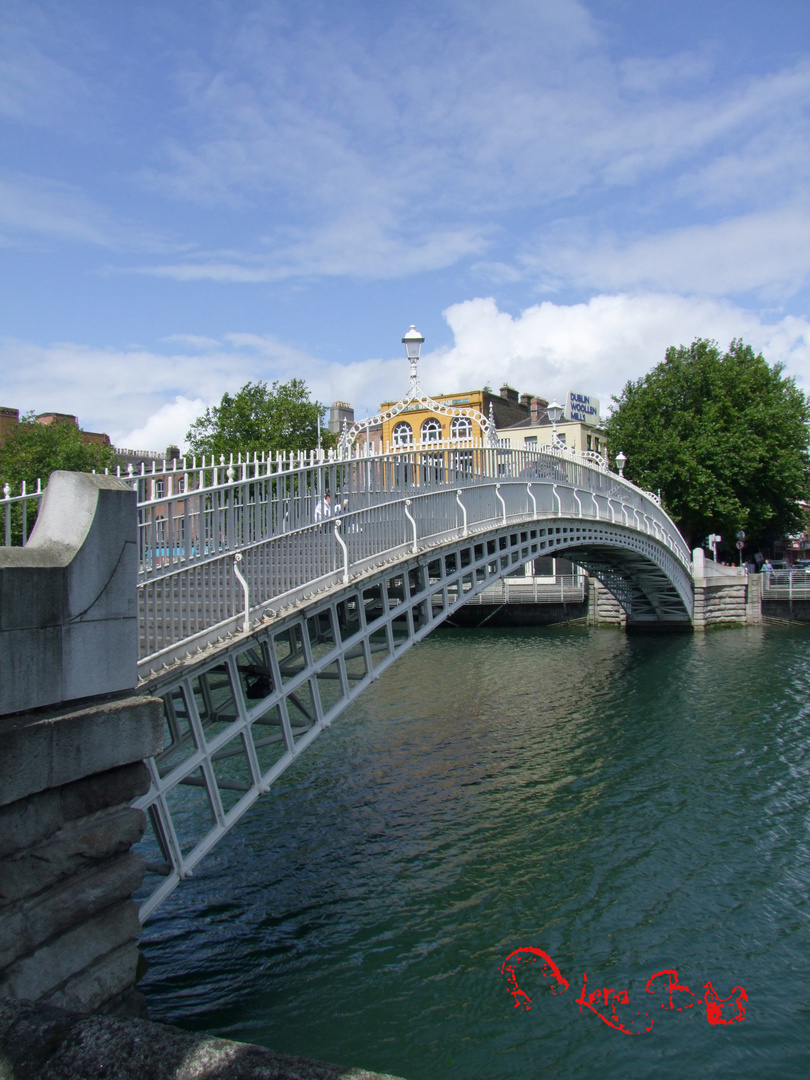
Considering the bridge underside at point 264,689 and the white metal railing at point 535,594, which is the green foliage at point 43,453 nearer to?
the white metal railing at point 535,594

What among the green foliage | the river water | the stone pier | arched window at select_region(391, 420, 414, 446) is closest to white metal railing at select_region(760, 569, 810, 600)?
the stone pier

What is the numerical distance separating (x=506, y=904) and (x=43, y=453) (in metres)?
46.2

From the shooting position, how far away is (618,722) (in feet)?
62.3

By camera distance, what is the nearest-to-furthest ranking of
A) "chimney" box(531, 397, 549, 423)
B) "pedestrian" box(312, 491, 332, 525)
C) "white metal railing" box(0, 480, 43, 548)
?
"white metal railing" box(0, 480, 43, 548) < "pedestrian" box(312, 491, 332, 525) < "chimney" box(531, 397, 549, 423)

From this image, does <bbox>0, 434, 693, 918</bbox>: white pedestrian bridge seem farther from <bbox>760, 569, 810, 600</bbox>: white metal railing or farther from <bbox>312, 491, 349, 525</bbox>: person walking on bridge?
<bbox>760, 569, 810, 600</bbox>: white metal railing

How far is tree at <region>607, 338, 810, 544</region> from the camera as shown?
4238 centimetres

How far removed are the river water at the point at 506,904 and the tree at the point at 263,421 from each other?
96.5 feet

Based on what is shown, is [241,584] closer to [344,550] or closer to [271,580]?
[271,580]

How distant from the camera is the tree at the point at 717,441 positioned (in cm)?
4238

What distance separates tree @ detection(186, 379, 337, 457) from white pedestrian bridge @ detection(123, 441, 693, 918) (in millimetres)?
28099

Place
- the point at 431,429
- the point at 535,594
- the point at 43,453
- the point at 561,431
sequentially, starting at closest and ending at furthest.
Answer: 1. the point at 431,429
2. the point at 535,594
3. the point at 43,453
4. the point at 561,431

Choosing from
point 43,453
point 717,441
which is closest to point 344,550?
point 717,441

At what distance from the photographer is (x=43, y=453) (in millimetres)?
48875

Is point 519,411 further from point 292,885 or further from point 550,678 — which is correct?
point 292,885
